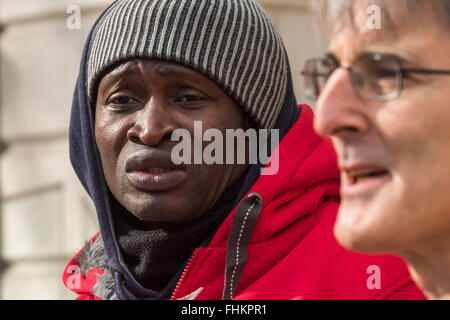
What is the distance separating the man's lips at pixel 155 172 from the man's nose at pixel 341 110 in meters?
0.78

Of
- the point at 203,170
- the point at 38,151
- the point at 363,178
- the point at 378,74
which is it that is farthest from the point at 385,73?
the point at 38,151

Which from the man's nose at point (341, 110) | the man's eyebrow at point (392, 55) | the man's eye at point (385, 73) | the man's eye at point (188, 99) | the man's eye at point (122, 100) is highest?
the man's eye at point (122, 100)

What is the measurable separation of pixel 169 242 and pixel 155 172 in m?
0.23

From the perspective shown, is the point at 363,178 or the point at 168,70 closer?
the point at 363,178

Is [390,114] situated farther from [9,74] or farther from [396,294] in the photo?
[9,74]

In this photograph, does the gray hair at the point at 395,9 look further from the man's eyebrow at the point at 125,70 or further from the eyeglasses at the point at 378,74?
the man's eyebrow at the point at 125,70

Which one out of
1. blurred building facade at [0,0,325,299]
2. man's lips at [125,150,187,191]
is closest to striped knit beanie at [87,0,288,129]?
man's lips at [125,150,187,191]

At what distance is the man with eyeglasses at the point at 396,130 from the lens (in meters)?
1.44

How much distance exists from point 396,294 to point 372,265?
121 mm

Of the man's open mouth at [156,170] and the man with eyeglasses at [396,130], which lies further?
the man's open mouth at [156,170]

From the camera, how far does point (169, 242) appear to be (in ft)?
7.65

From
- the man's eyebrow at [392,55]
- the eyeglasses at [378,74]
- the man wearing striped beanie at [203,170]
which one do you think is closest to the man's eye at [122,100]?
the man wearing striped beanie at [203,170]

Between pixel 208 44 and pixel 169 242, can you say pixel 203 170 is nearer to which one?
pixel 169 242

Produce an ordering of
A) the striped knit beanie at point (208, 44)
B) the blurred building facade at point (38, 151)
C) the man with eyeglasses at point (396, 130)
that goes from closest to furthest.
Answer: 1. the man with eyeglasses at point (396, 130)
2. the striped knit beanie at point (208, 44)
3. the blurred building facade at point (38, 151)
